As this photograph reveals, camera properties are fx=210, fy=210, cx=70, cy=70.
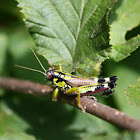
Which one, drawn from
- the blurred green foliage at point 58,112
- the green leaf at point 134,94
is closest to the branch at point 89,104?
the green leaf at point 134,94

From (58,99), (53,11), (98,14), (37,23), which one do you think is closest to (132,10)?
(98,14)

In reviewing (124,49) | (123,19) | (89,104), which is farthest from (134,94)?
A: (123,19)

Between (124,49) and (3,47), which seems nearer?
(124,49)

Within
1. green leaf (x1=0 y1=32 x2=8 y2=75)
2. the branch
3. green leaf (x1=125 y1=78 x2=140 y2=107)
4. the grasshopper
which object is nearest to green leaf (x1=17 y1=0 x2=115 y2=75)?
the grasshopper

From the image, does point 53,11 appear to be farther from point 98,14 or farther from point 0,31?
point 0,31

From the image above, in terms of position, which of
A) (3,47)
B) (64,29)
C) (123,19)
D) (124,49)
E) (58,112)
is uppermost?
(123,19)

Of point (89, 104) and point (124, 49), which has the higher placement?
point (124, 49)

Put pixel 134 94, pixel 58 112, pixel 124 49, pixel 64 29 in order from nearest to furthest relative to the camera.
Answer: pixel 134 94
pixel 124 49
pixel 64 29
pixel 58 112

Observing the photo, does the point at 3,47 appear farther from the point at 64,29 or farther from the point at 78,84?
the point at 78,84
